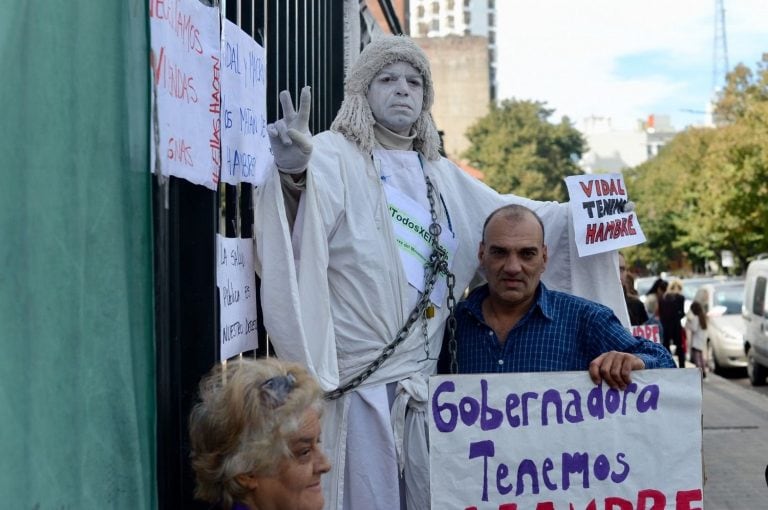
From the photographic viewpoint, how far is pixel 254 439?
2.59 meters

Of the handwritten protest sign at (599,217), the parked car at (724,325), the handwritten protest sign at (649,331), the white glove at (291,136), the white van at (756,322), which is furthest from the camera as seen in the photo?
the parked car at (724,325)

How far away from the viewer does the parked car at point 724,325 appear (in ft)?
59.3

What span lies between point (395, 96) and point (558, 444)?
137cm

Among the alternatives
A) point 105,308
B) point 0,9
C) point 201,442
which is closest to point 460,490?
point 201,442

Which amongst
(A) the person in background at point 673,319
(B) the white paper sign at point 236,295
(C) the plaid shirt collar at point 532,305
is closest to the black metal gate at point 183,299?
(B) the white paper sign at point 236,295

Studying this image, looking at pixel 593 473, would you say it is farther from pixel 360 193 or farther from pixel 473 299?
pixel 360 193

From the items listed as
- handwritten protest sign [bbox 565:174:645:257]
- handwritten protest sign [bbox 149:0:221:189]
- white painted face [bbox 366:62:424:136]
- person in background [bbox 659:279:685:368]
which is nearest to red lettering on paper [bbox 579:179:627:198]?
handwritten protest sign [bbox 565:174:645:257]

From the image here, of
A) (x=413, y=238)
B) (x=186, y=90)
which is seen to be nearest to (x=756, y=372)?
(x=413, y=238)

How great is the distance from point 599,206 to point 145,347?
7.09ft

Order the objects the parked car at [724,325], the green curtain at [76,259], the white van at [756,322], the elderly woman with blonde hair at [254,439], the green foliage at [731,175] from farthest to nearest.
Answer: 1. the green foliage at [731,175]
2. the parked car at [724,325]
3. the white van at [756,322]
4. the elderly woman with blonde hair at [254,439]
5. the green curtain at [76,259]

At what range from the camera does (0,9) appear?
1.83 meters

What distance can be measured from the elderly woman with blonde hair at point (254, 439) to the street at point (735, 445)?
4.43m

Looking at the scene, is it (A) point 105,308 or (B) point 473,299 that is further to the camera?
(B) point 473,299

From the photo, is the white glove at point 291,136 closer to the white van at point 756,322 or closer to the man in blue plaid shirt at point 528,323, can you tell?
the man in blue plaid shirt at point 528,323
